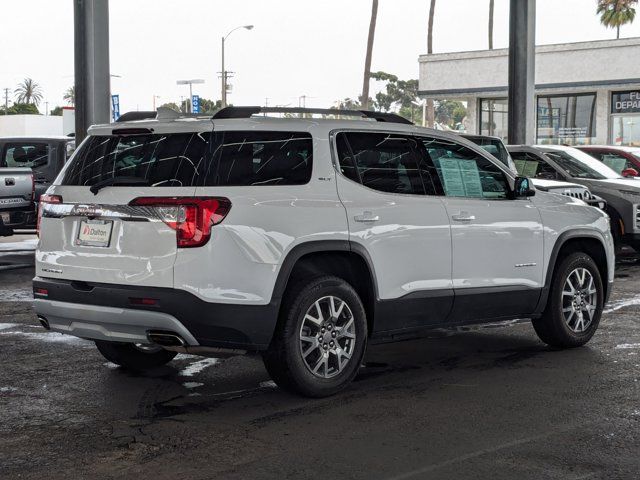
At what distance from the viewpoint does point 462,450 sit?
5.54m

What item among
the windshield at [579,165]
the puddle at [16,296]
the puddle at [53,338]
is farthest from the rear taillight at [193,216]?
the windshield at [579,165]

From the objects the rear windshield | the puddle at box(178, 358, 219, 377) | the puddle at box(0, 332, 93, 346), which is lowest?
the puddle at box(178, 358, 219, 377)

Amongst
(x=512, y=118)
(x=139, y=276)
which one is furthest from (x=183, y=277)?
(x=512, y=118)

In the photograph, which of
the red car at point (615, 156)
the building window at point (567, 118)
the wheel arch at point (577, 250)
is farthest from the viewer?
the building window at point (567, 118)

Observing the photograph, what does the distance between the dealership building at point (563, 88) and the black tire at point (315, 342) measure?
32.4 m

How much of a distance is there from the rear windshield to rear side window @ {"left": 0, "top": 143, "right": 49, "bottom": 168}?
1112cm

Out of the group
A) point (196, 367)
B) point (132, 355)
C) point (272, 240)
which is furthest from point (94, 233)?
point (196, 367)

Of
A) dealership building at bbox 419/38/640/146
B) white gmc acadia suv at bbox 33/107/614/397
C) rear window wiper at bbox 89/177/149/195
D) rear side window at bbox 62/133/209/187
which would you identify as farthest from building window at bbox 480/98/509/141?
rear window wiper at bbox 89/177/149/195

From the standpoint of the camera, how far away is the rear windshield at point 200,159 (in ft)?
21.2

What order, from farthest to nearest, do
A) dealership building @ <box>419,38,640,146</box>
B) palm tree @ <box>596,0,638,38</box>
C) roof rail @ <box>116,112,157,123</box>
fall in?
palm tree @ <box>596,0,638,38</box>, dealership building @ <box>419,38,640,146</box>, roof rail @ <box>116,112,157,123</box>

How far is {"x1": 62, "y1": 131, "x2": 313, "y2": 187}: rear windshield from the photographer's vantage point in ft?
21.2

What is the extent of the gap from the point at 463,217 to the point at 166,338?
246cm

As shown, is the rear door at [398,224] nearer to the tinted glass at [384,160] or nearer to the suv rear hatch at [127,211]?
the tinted glass at [384,160]

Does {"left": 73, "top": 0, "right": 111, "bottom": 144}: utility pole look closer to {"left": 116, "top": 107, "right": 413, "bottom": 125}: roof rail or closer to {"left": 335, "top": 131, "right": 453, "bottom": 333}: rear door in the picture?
{"left": 116, "top": 107, "right": 413, "bottom": 125}: roof rail
